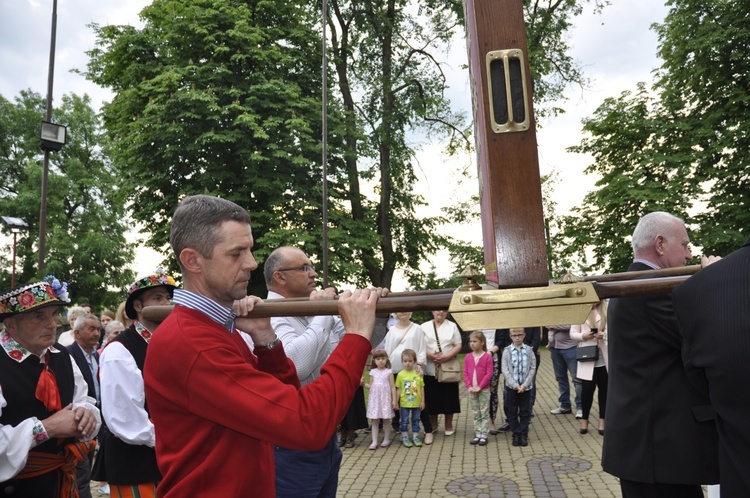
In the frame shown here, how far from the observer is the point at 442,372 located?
32.9 feet

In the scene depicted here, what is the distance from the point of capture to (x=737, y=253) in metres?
2.11

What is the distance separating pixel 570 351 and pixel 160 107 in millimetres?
Answer: 14971

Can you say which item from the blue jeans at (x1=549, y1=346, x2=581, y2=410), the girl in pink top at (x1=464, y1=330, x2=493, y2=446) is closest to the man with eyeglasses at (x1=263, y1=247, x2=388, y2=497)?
the girl in pink top at (x1=464, y1=330, x2=493, y2=446)

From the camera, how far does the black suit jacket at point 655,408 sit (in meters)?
3.03

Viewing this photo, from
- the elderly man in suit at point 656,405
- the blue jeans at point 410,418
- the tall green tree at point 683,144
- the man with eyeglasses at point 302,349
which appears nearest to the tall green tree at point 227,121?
the tall green tree at point 683,144

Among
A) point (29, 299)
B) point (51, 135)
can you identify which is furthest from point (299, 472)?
point (51, 135)

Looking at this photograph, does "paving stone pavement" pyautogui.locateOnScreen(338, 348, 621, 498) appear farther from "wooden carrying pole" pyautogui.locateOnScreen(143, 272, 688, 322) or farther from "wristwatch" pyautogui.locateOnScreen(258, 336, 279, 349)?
"wooden carrying pole" pyautogui.locateOnScreen(143, 272, 688, 322)

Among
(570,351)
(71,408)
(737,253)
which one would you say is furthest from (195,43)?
(737,253)

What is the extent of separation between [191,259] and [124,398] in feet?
6.28

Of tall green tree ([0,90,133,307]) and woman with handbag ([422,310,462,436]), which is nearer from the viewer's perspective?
woman with handbag ([422,310,462,436])

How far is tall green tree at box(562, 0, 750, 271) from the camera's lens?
21516 mm

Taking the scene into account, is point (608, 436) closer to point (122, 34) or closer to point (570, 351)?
point (570, 351)

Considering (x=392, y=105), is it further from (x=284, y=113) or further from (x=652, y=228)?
(x=652, y=228)

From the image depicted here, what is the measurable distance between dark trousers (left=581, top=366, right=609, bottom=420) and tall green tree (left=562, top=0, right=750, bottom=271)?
13.1 meters
